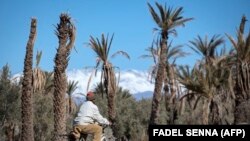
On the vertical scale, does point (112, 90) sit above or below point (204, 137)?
above

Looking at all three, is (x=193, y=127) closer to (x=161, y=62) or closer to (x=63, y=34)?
(x=63, y=34)

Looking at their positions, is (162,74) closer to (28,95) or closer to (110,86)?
(110,86)

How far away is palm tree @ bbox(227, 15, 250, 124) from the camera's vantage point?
19344 mm

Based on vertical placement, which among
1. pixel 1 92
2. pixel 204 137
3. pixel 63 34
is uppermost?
pixel 63 34

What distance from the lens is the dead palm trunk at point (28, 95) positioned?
67.5ft

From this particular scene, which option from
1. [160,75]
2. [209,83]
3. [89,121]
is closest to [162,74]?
[160,75]

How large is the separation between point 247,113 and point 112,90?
9370mm

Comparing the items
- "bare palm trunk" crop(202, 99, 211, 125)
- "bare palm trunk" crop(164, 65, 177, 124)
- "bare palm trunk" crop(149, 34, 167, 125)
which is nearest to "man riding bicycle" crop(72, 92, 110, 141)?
"bare palm trunk" crop(202, 99, 211, 125)

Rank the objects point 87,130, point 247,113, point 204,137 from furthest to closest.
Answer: point 247,113, point 87,130, point 204,137

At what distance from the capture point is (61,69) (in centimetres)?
1908

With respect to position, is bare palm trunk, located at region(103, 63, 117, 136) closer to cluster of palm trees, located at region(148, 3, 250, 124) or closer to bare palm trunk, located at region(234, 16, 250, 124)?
cluster of palm trees, located at region(148, 3, 250, 124)

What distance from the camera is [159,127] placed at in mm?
9906

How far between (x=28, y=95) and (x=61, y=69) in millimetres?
2561

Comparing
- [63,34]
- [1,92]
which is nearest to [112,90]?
[1,92]
